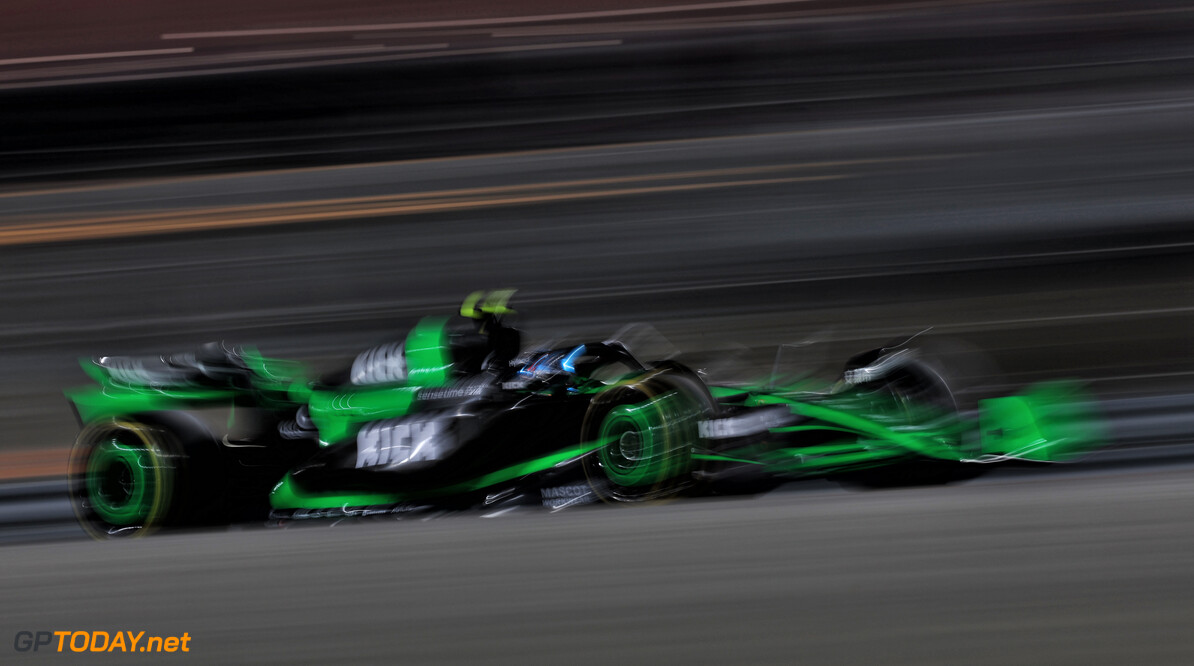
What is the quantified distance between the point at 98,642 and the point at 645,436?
3.46 ft

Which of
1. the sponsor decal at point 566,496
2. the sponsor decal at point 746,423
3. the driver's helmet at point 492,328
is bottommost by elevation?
the sponsor decal at point 566,496

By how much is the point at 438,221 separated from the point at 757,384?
5239 millimetres

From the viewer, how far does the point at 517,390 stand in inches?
96.9

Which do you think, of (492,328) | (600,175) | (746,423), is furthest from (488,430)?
(600,175)

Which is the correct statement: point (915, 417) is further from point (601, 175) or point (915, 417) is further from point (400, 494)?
point (601, 175)

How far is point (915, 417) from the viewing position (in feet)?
8.27

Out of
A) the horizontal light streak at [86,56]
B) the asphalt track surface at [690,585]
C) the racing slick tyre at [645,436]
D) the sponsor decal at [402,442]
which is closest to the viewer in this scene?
the asphalt track surface at [690,585]

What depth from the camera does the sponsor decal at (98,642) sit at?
1.57 m

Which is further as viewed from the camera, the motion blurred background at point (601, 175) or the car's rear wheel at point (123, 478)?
the motion blurred background at point (601, 175)

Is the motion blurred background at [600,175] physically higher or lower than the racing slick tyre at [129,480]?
higher

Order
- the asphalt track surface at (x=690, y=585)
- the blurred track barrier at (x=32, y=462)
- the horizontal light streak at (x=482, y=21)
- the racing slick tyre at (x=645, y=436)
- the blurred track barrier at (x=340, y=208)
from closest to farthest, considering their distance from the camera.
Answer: the asphalt track surface at (x=690, y=585) → the racing slick tyre at (x=645, y=436) → the blurred track barrier at (x=32, y=462) → the blurred track barrier at (x=340, y=208) → the horizontal light streak at (x=482, y=21)

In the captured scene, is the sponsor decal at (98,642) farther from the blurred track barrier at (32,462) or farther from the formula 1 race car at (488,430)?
the blurred track barrier at (32,462)

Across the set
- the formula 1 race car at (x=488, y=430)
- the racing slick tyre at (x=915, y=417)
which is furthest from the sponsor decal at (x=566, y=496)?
the racing slick tyre at (x=915, y=417)

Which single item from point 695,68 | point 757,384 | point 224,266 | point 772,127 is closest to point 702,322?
point 772,127
